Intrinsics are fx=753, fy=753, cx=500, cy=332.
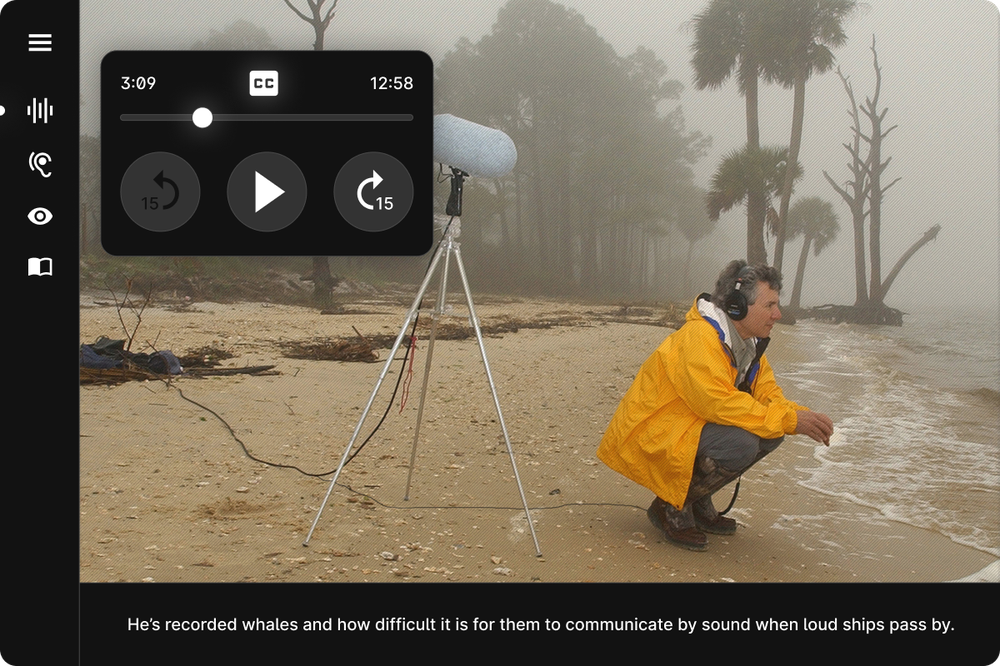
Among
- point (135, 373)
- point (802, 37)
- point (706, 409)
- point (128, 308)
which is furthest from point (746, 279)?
point (128, 308)

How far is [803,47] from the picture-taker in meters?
6.24

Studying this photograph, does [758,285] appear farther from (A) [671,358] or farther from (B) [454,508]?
(B) [454,508]

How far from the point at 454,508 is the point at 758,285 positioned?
50.4 inches

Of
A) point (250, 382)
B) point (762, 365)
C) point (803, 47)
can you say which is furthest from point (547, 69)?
point (762, 365)

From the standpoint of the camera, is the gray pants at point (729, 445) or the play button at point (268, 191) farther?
the gray pants at point (729, 445)

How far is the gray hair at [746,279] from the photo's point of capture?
228 centimetres

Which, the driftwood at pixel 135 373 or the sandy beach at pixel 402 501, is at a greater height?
the driftwood at pixel 135 373

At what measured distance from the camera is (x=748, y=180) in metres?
7.75
